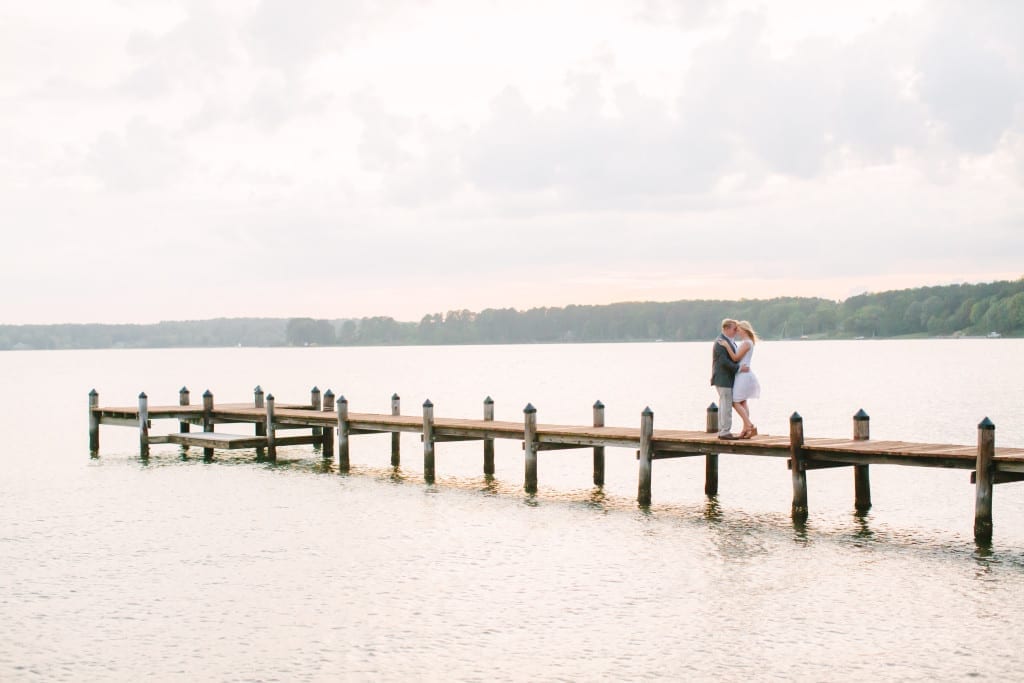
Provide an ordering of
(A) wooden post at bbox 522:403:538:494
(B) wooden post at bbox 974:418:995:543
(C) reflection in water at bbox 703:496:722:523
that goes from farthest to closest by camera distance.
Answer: (A) wooden post at bbox 522:403:538:494 < (C) reflection in water at bbox 703:496:722:523 < (B) wooden post at bbox 974:418:995:543

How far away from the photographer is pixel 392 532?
20.6m

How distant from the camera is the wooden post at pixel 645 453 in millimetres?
21969

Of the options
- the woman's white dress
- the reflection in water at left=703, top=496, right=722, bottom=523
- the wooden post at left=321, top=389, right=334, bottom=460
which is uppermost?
the woman's white dress

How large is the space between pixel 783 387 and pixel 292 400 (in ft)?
129

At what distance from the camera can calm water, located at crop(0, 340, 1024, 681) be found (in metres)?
12.5

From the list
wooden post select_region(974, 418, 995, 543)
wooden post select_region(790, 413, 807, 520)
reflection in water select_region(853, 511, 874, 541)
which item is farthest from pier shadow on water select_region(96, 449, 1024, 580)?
wooden post select_region(974, 418, 995, 543)

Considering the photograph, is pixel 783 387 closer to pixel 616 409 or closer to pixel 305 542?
pixel 616 409

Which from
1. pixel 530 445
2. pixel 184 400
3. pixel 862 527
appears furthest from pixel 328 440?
pixel 862 527

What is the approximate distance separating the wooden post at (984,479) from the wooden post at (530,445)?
9.13m

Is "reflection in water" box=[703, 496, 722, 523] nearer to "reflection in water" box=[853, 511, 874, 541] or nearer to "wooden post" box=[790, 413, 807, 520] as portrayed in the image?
"wooden post" box=[790, 413, 807, 520]

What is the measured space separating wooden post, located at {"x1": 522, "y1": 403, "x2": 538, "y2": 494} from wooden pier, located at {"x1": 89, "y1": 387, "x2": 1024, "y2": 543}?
0.07ft

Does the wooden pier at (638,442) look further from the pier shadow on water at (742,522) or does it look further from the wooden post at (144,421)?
the pier shadow on water at (742,522)

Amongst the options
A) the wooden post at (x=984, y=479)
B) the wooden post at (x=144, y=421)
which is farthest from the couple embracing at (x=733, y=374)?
the wooden post at (x=144, y=421)

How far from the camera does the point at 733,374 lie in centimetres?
2097
